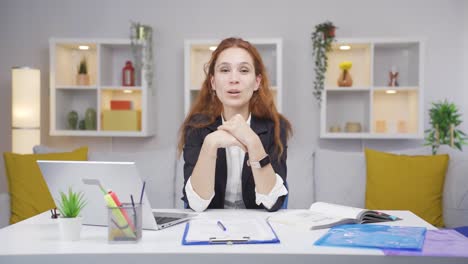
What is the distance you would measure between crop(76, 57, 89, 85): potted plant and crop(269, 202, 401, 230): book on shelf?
3.15m

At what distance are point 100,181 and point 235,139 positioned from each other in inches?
21.7

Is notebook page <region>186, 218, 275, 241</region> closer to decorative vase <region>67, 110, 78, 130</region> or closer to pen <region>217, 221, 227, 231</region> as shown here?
pen <region>217, 221, 227, 231</region>

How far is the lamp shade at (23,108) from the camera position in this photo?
4.37m

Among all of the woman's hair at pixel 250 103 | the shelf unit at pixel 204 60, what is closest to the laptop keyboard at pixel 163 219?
the woman's hair at pixel 250 103

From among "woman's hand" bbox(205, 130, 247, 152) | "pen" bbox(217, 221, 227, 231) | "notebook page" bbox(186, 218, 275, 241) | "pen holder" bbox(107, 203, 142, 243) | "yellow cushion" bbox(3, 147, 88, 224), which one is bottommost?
"yellow cushion" bbox(3, 147, 88, 224)

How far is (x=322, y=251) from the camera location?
4.02 feet

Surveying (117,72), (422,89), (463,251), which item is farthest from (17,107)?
(463,251)

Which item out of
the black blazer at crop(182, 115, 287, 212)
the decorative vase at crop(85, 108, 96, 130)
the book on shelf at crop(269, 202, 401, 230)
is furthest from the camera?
the decorative vase at crop(85, 108, 96, 130)

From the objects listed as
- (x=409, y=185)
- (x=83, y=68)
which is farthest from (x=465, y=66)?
(x=83, y=68)

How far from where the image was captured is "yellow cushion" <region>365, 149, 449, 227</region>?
3195mm

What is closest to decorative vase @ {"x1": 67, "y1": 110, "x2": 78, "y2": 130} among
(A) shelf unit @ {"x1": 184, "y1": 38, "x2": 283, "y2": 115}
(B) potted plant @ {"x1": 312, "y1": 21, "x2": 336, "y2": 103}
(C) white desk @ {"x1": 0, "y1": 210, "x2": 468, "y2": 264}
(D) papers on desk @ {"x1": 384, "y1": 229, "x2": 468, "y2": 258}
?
(A) shelf unit @ {"x1": 184, "y1": 38, "x2": 283, "y2": 115}

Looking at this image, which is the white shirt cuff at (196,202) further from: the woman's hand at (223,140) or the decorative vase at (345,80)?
the decorative vase at (345,80)

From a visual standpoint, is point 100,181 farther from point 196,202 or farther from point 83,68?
point 83,68

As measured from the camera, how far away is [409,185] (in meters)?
3.22
